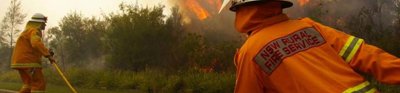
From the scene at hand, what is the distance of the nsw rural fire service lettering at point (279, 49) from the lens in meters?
2.94

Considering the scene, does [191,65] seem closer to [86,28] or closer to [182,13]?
[182,13]

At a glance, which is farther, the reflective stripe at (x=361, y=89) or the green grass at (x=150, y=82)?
the green grass at (x=150, y=82)

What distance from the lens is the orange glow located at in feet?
72.5

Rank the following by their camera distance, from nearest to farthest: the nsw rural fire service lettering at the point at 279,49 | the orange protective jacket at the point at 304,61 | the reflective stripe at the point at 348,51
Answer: the orange protective jacket at the point at 304,61 < the nsw rural fire service lettering at the point at 279,49 < the reflective stripe at the point at 348,51

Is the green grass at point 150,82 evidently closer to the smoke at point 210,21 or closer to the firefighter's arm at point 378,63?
the smoke at point 210,21

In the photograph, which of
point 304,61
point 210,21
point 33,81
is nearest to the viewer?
point 304,61

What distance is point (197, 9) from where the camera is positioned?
22375 millimetres

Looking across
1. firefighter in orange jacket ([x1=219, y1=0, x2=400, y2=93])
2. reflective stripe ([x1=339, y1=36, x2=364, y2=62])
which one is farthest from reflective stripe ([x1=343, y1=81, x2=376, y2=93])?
reflective stripe ([x1=339, y1=36, x2=364, y2=62])

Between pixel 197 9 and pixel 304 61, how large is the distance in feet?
64.3

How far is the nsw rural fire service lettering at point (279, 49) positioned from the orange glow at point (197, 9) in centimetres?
1898

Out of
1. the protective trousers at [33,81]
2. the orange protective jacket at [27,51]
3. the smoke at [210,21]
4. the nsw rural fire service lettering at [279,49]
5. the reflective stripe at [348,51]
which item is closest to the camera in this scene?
the nsw rural fire service lettering at [279,49]

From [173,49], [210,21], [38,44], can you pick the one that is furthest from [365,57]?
[210,21]

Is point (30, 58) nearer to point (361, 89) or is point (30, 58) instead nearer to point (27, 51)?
point (27, 51)

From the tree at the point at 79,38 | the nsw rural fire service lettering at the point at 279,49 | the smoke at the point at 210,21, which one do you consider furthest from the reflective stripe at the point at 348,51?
the tree at the point at 79,38
